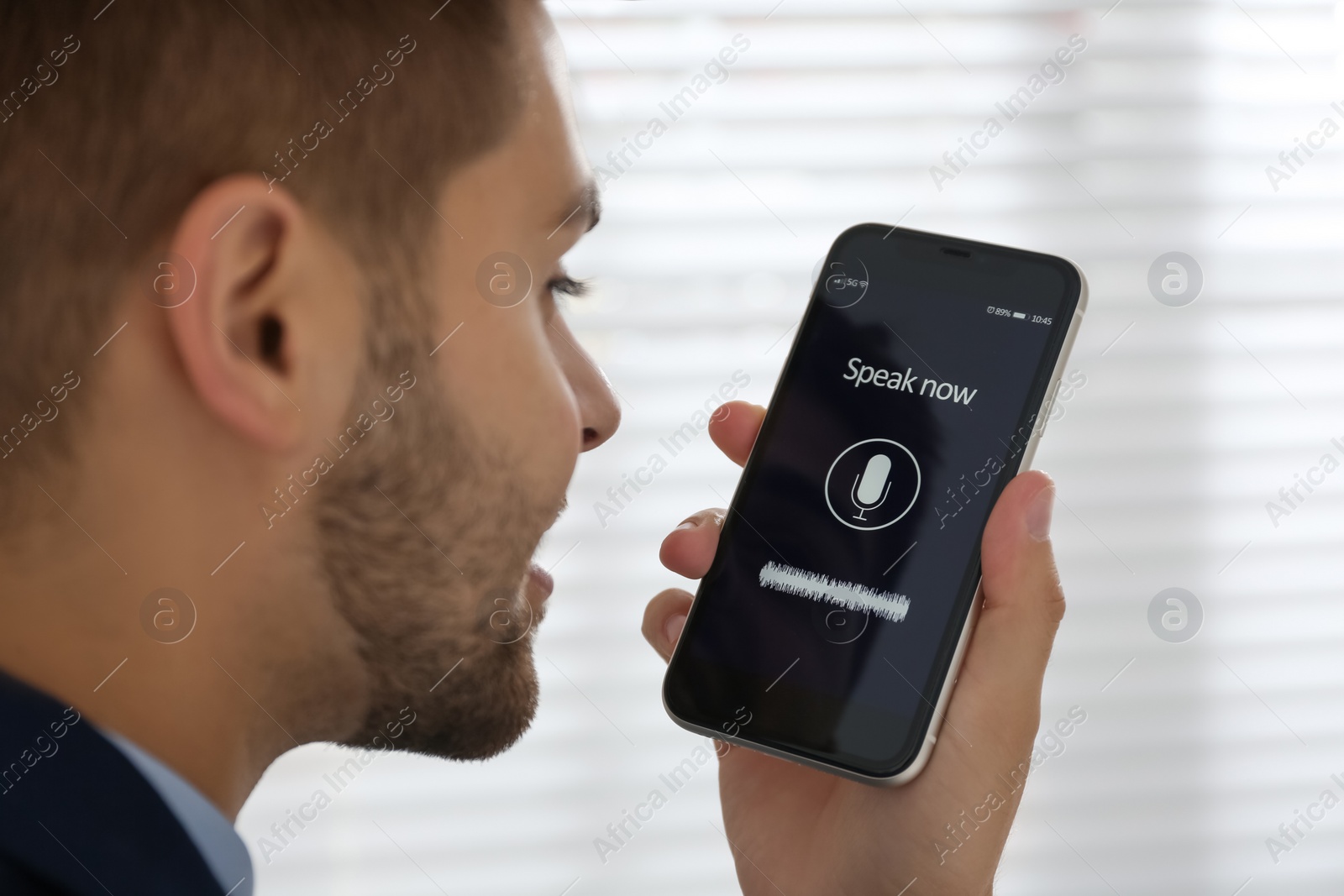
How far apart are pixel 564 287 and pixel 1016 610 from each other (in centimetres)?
41

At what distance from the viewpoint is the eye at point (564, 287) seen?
0.74m

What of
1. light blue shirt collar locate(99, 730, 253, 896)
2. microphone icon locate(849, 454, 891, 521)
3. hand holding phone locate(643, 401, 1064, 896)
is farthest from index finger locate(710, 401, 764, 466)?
light blue shirt collar locate(99, 730, 253, 896)

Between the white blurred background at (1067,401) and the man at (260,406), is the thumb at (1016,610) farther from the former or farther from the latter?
the white blurred background at (1067,401)

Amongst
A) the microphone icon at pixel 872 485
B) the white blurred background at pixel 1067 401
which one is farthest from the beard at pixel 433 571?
the white blurred background at pixel 1067 401

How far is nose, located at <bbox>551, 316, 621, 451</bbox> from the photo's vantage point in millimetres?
781

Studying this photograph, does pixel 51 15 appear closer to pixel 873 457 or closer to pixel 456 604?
pixel 456 604

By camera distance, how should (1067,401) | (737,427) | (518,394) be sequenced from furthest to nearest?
1. (1067,401)
2. (737,427)
3. (518,394)

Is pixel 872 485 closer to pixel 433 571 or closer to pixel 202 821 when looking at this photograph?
pixel 433 571

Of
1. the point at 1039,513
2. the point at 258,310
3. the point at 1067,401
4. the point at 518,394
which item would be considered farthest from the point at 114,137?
the point at 1067,401

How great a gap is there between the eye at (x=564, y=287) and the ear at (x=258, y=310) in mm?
160

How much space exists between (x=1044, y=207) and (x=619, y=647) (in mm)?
777

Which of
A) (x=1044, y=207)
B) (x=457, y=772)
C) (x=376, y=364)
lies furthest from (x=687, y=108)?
(x=457, y=772)

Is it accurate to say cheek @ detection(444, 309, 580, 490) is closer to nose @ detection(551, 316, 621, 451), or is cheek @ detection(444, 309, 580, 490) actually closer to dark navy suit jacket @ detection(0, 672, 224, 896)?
nose @ detection(551, 316, 621, 451)

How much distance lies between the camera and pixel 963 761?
2.50ft
